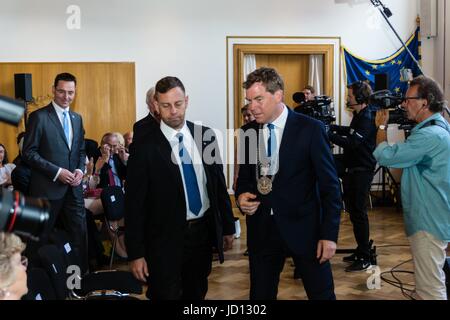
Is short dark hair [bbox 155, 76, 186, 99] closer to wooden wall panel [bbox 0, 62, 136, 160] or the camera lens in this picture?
the camera lens

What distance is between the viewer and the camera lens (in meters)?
1.25

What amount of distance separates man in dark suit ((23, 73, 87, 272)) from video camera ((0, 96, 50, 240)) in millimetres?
3968

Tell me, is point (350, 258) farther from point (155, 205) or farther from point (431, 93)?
point (155, 205)

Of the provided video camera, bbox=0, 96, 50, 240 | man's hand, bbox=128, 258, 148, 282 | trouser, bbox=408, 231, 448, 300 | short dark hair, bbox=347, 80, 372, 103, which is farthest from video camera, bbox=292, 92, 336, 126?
video camera, bbox=0, 96, 50, 240

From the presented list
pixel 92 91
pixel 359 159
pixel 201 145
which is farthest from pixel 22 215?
pixel 92 91

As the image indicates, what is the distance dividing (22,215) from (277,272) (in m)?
2.27

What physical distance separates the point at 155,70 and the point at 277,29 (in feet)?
7.05

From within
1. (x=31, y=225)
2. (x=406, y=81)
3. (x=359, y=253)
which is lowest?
(x=359, y=253)

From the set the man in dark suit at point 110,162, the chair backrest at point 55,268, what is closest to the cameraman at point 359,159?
the man in dark suit at point 110,162

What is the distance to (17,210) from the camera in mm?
1255

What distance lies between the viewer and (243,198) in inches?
130

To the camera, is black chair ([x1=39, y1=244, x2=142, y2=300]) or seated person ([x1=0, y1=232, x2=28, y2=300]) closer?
seated person ([x1=0, y1=232, x2=28, y2=300])
